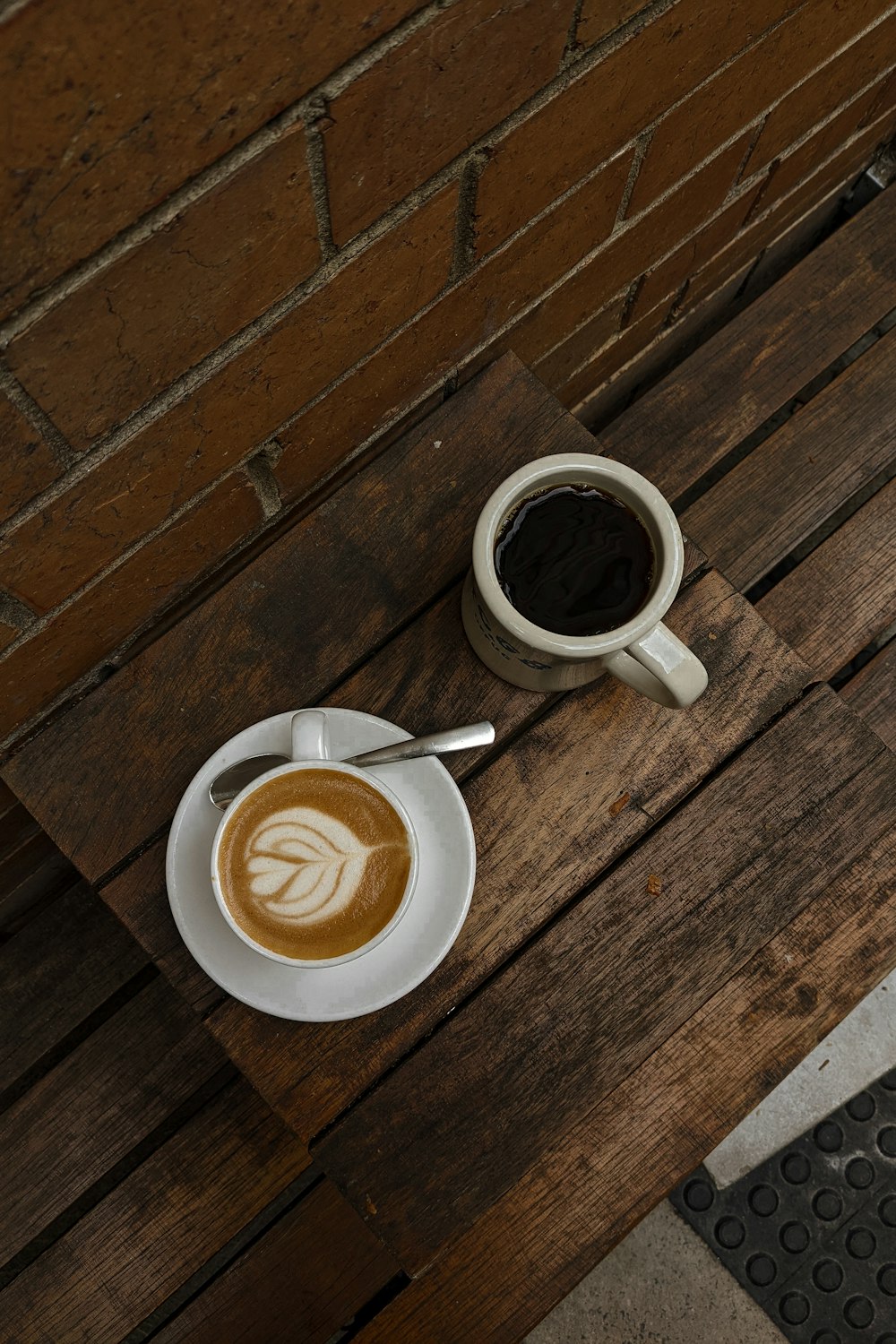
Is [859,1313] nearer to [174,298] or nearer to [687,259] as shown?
[687,259]

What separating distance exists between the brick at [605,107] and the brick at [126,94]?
0.73ft

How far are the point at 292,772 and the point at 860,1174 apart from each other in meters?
1.36

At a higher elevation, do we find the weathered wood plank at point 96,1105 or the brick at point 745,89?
the brick at point 745,89

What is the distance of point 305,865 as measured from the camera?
726mm

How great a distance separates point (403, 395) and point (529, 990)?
0.55 meters

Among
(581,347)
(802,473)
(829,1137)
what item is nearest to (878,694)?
(802,473)

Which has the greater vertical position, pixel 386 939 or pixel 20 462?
pixel 20 462

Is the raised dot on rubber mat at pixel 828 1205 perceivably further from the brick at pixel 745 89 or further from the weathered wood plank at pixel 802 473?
the brick at pixel 745 89

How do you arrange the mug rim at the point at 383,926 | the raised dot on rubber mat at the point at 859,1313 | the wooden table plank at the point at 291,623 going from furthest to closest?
the raised dot on rubber mat at the point at 859,1313
the wooden table plank at the point at 291,623
the mug rim at the point at 383,926

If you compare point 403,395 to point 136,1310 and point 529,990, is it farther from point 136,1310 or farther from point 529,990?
point 136,1310

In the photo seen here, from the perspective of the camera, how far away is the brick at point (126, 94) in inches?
18.6

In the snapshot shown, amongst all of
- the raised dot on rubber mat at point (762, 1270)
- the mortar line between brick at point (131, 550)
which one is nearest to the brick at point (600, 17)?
the mortar line between brick at point (131, 550)

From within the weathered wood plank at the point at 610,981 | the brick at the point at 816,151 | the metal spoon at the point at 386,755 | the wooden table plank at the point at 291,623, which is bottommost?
the weathered wood plank at the point at 610,981

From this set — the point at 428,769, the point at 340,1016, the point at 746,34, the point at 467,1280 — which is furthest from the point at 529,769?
the point at 746,34
